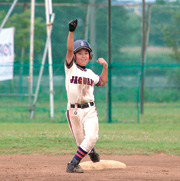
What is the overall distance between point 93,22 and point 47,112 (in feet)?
20.4

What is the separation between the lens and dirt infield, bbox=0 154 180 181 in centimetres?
539

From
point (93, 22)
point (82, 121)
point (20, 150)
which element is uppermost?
point (93, 22)

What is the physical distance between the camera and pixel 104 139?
9.61 m

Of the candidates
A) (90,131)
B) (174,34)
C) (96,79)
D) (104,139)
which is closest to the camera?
(90,131)

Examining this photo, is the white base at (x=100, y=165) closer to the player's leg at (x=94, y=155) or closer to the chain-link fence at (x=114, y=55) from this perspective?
the player's leg at (x=94, y=155)

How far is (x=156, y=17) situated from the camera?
24.2 meters

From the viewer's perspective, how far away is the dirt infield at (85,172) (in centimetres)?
A: 539

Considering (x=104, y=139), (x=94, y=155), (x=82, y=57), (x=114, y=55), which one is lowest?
(x=104, y=139)

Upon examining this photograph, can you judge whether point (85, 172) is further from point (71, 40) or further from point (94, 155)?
point (71, 40)

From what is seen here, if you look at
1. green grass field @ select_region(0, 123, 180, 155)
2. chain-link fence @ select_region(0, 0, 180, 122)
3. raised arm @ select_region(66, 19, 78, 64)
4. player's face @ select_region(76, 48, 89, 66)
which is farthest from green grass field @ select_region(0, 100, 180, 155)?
raised arm @ select_region(66, 19, 78, 64)

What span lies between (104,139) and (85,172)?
3.73 meters

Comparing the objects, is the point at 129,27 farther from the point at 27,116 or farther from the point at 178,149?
the point at 178,149

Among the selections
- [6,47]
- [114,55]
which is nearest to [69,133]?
[6,47]

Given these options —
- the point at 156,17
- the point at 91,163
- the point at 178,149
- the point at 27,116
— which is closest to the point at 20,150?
the point at 91,163
